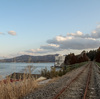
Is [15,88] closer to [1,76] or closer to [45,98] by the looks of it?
[1,76]

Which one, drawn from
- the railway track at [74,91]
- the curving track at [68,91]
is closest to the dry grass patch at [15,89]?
the curving track at [68,91]

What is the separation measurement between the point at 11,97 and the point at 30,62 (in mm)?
2485

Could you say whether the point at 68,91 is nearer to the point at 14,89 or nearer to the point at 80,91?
the point at 80,91

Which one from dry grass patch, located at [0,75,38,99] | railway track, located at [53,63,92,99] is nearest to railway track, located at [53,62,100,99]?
railway track, located at [53,63,92,99]

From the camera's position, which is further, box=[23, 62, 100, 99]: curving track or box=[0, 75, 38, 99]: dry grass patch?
box=[23, 62, 100, 99]: curving track

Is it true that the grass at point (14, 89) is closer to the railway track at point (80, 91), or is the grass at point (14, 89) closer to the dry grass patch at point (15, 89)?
the dry grass patch at point (15, 89)

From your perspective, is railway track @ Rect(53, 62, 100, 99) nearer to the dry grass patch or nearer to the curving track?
the curving track

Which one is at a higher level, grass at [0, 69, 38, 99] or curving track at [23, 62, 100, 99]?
grass at [0, 69, 38, 99]

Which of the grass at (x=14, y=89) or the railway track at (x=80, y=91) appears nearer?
the grass at (x=14, y=89)

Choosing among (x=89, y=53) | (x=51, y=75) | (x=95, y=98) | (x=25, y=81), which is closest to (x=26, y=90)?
(x=25, y=81)

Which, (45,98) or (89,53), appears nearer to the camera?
(45,98)

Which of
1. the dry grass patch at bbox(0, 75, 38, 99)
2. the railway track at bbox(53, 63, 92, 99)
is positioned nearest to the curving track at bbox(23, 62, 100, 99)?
the railway track at bbox(53, 63, 92, 99)

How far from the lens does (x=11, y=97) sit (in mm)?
6801

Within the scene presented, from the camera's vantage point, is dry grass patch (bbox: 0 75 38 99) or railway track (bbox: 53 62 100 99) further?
railway track (bbox: 53 62 100 99)
